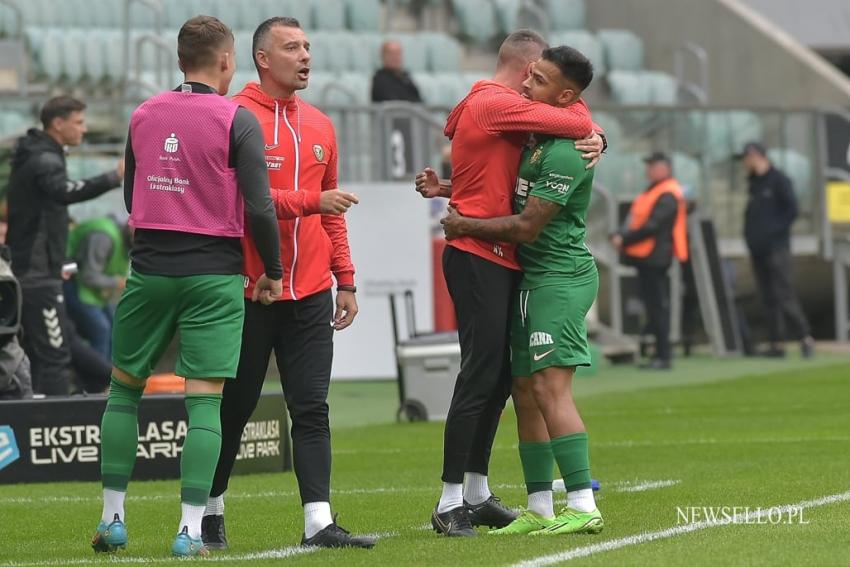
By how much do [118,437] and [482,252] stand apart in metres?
1.54

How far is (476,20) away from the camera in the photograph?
84.1ft

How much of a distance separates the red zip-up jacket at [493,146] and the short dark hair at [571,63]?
0.13m

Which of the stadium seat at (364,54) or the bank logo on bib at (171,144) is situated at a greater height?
the stadium seat at (364,54)

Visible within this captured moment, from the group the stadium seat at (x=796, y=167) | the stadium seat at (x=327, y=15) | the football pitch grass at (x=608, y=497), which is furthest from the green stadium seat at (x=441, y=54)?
the football pitch grass at (x=608, y=497)

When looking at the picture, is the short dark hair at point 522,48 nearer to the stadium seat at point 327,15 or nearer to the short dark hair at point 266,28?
the short dark hair at point 266,28

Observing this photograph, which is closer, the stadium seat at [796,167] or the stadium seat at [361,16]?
the stadium seat at [796,167]

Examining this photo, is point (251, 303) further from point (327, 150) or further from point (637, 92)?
point (637, 92)

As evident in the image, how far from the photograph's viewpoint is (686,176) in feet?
68.7

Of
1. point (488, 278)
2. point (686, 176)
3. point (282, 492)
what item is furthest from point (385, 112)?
point (488, 278)

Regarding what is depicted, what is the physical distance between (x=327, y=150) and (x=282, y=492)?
2.66 m

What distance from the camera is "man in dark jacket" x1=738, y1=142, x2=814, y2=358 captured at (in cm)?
1962

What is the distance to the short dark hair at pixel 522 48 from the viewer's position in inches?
283

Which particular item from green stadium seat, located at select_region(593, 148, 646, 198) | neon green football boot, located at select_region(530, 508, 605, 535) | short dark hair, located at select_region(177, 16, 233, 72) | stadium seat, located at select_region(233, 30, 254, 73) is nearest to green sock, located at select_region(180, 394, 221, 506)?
short dark hair, located at select_region(177, 16, 233, 72)

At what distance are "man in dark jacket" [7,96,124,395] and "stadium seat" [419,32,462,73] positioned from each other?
12633mm
